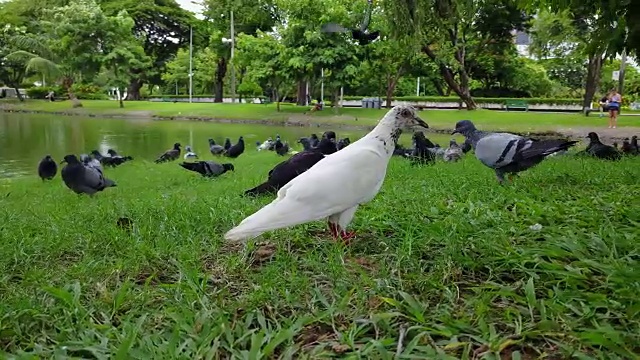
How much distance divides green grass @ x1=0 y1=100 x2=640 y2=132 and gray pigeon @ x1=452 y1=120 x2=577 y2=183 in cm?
1548

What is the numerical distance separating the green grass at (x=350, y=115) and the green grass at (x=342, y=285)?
58.9 feet

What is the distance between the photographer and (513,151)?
203 inches

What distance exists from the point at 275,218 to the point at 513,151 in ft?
10.4

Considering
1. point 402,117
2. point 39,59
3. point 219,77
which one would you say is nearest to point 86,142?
point 402,117

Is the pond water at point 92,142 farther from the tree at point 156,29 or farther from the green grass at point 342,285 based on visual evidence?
the tree at point 156,29

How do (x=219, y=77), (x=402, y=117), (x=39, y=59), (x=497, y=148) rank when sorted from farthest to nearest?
(x=219, y=77) < (x=39, y=59) < (x=497, y=148) < (x=402, y=117)

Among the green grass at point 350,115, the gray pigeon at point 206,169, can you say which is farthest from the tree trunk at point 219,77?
the gray pigeon at point 206,169

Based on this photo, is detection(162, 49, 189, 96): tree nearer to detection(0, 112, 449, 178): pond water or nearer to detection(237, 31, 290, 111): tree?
detection(237, 31, 290, 111): tree

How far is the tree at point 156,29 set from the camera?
41812 mm

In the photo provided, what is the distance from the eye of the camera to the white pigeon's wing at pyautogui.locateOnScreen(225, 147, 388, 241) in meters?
2.74

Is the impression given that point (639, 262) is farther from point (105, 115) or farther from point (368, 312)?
point (105, 115)

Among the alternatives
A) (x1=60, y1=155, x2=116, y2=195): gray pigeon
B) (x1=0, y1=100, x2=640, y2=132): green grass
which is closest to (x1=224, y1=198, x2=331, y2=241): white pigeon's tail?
(x1=60, y1=155, x2=116, y2=195): gray pigeon

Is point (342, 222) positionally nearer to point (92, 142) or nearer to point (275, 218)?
point (275, 218)

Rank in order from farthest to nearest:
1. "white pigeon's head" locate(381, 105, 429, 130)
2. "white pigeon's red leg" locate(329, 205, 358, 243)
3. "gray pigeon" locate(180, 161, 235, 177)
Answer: "gray pigeon" locate(180, 161, 235, 177), "white pigeon's head" locate(381, 105, 429, 130), "white pigeon's red leg" locate(329, 205, 358, 243)
